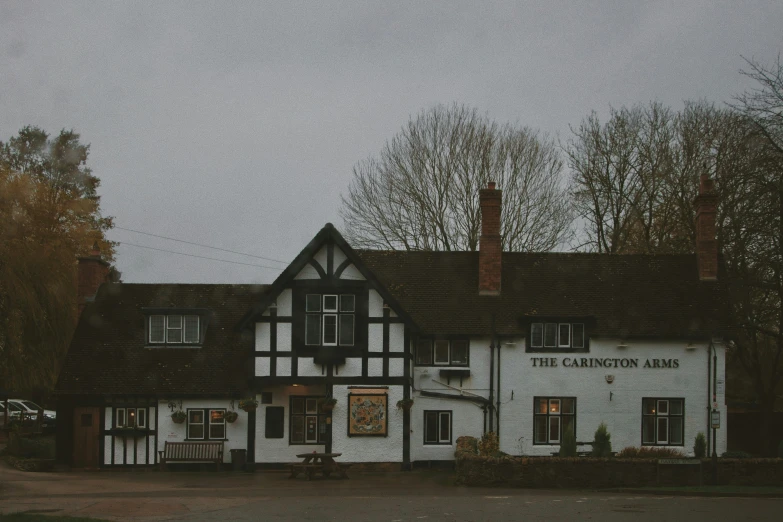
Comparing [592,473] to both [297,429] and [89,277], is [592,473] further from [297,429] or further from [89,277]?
[89,277]

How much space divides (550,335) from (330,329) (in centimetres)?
800

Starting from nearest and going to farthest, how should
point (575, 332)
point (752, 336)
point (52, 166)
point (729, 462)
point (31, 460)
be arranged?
point (729, 462) < point (31, 460) < point (575, 332) < point (752, 336) < point (52, 166)

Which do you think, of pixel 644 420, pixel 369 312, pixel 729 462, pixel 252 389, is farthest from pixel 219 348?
pixel 729 462

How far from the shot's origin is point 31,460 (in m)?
32.4

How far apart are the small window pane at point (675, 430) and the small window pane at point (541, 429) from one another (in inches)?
174

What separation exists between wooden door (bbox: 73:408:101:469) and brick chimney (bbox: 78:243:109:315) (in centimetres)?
491

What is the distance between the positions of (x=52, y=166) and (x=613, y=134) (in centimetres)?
3285

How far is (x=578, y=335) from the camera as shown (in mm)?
34562

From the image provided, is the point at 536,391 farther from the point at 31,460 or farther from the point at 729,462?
the point at 31,460

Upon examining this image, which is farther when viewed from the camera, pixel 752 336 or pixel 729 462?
pixel 752 336

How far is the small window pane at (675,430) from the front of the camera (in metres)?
33.8

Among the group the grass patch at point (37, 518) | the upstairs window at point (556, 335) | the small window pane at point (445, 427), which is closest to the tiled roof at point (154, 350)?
the small window pane at point (445, 427)

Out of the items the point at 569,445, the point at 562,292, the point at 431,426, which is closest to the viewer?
the point at 569,445

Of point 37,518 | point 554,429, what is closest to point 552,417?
point 554,429
